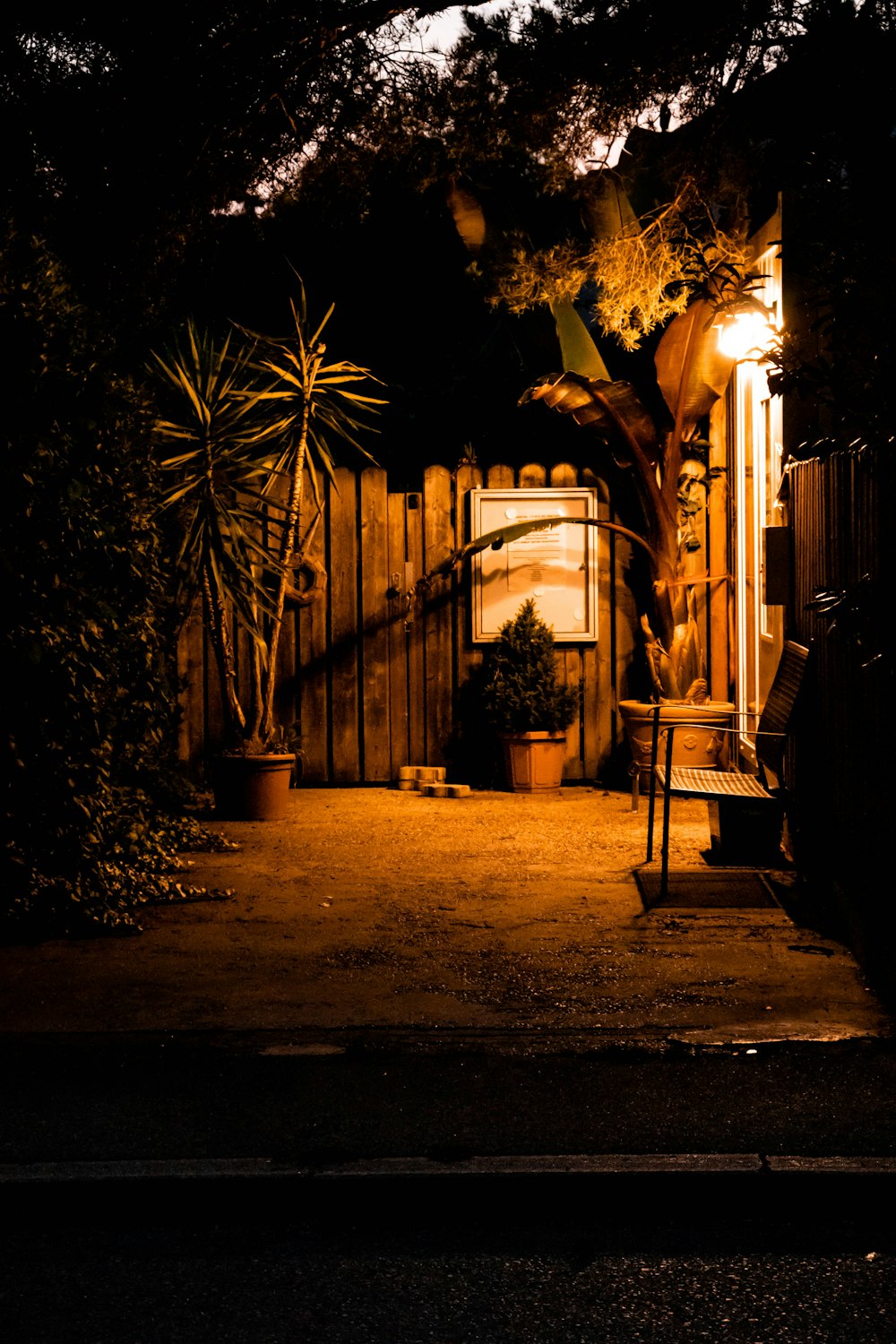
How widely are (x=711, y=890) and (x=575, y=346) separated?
5260mm

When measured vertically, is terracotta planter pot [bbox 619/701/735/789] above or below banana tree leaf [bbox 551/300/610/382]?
below

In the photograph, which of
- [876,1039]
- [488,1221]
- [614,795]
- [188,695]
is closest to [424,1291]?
[488,1221]

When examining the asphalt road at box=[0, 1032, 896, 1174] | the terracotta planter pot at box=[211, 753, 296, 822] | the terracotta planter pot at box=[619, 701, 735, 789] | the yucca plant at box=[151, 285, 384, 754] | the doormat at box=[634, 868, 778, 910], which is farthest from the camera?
the terracotta planter pot at box=[619, 701, 735, 789]

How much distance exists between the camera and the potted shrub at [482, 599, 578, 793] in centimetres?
1062

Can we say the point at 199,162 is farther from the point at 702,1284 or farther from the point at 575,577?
the point at 702,1284

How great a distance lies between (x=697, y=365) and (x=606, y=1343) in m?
8.41

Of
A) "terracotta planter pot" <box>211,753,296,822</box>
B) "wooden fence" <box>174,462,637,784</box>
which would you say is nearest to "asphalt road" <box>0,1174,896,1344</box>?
"terracotta planter pot" <box>211,753,296,822</box>

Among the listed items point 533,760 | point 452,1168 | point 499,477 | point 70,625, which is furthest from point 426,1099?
point 499,477

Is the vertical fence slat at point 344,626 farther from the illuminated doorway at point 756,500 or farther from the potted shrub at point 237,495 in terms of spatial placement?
the illuminated doorway at point 756,500

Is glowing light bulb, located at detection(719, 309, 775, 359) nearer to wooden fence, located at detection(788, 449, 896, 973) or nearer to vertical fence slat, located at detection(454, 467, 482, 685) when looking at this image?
wooden fence, located at detection(788, 449, 896, 973)

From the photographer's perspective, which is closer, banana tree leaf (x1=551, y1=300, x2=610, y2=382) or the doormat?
the doormat

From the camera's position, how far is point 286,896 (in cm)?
718

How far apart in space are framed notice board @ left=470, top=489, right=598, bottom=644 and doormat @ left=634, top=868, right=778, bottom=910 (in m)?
3.83

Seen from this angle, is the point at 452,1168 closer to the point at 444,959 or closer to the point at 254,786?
the point at 444,959
